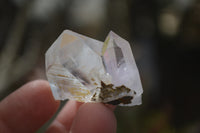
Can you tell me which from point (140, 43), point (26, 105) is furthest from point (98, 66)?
point (140, 43)

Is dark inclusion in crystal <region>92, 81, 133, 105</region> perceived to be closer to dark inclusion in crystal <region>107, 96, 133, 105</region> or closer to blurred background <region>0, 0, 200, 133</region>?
dark inclusion in crystal <region>107, 96, 133, 105</region>

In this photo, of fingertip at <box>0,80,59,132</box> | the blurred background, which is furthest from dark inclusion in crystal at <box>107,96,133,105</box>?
the blurred background

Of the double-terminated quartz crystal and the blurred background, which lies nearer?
the double-terminated quartz crystal

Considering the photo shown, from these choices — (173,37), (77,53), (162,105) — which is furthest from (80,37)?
(173,37)

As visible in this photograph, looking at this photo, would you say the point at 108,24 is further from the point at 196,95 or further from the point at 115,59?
the point at 115,59

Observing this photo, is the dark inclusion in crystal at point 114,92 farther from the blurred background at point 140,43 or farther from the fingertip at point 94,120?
the blurred background at point 140,43

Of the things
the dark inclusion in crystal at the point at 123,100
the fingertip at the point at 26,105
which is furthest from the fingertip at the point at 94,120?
the fingertip at the point at 26,105
